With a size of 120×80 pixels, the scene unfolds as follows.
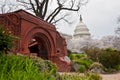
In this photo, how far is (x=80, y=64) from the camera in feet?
72.8

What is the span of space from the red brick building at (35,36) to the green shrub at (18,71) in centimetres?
651

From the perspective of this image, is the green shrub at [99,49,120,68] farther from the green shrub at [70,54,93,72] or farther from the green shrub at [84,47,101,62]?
the green shrub at [70,54,93,72]

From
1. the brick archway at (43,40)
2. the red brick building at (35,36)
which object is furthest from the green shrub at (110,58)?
the brick archway at (43,40)

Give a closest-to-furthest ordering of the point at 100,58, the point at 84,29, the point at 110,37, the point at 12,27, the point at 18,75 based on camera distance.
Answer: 1. the point at 18,75
2. the point at 12,27
3. the point at 100,58
4. the point at 110,37
5. the point at 84,29

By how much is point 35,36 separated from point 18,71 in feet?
37.4

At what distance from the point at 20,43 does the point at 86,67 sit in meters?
9.04

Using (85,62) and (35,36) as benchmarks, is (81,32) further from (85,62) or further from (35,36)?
(35,36)

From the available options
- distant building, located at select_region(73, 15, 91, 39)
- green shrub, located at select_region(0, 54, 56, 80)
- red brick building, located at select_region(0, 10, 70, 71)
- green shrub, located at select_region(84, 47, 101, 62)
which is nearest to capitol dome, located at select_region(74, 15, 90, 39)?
distant building, located at select_region(73, 15, 91, 39)

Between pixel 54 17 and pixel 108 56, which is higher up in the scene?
pixel 54 17

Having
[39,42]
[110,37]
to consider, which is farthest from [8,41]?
[110,37]

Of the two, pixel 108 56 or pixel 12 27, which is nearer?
pixel 12 27

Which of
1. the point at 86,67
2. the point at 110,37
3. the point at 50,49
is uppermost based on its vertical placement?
the point at 110,37

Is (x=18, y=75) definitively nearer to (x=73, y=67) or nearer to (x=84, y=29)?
(x=73, y=67)

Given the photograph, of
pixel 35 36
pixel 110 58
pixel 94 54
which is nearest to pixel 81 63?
pixel 110 58
